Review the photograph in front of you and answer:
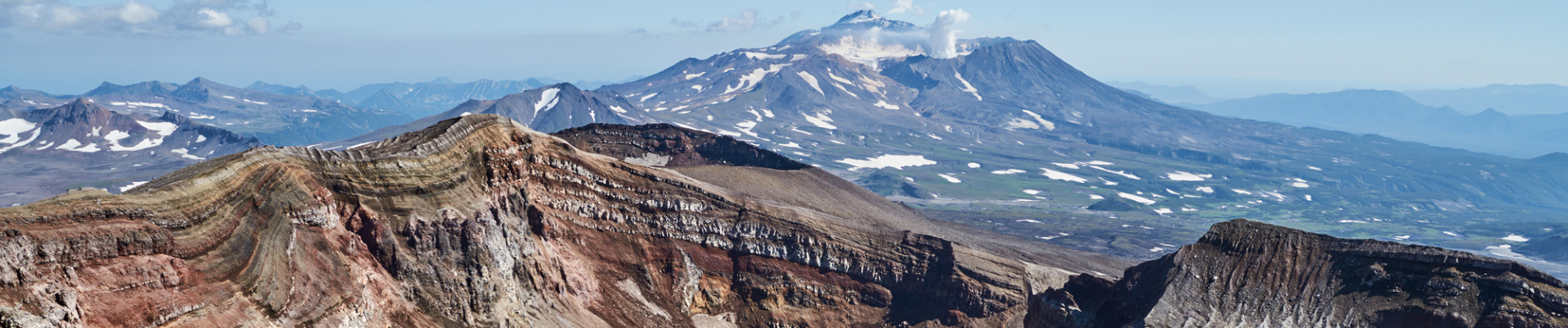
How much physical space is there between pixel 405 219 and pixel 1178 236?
160 metres

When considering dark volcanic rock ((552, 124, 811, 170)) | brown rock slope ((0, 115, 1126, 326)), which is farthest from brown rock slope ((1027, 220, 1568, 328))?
dark volcanic rock ((552, 124, 811, 170))

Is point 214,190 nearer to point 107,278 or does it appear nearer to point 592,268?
point 107,278

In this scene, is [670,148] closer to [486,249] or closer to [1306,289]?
[486,249]

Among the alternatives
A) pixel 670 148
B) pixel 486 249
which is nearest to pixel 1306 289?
pixel 486 249

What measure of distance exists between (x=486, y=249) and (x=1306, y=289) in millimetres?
45476

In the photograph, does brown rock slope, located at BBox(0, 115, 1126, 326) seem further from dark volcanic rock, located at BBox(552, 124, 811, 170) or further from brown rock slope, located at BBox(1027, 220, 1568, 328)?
brown rock slope, located at BBox(1027, 220, 1568, 328)

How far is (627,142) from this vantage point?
104 meters

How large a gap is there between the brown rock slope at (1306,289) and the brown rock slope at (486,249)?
36.7ft

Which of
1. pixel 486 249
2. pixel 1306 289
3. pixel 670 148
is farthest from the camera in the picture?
pixel 670 148

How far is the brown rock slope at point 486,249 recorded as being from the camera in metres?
36.6

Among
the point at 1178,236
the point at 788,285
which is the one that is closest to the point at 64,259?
the point at 788,285

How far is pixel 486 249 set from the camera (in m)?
53.2

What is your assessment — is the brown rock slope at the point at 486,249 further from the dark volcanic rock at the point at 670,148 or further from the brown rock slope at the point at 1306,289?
the brown rock slope at the point at 1306,289

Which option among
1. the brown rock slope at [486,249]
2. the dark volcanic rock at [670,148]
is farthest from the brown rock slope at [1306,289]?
the dark volcanic rock at [670,148]
